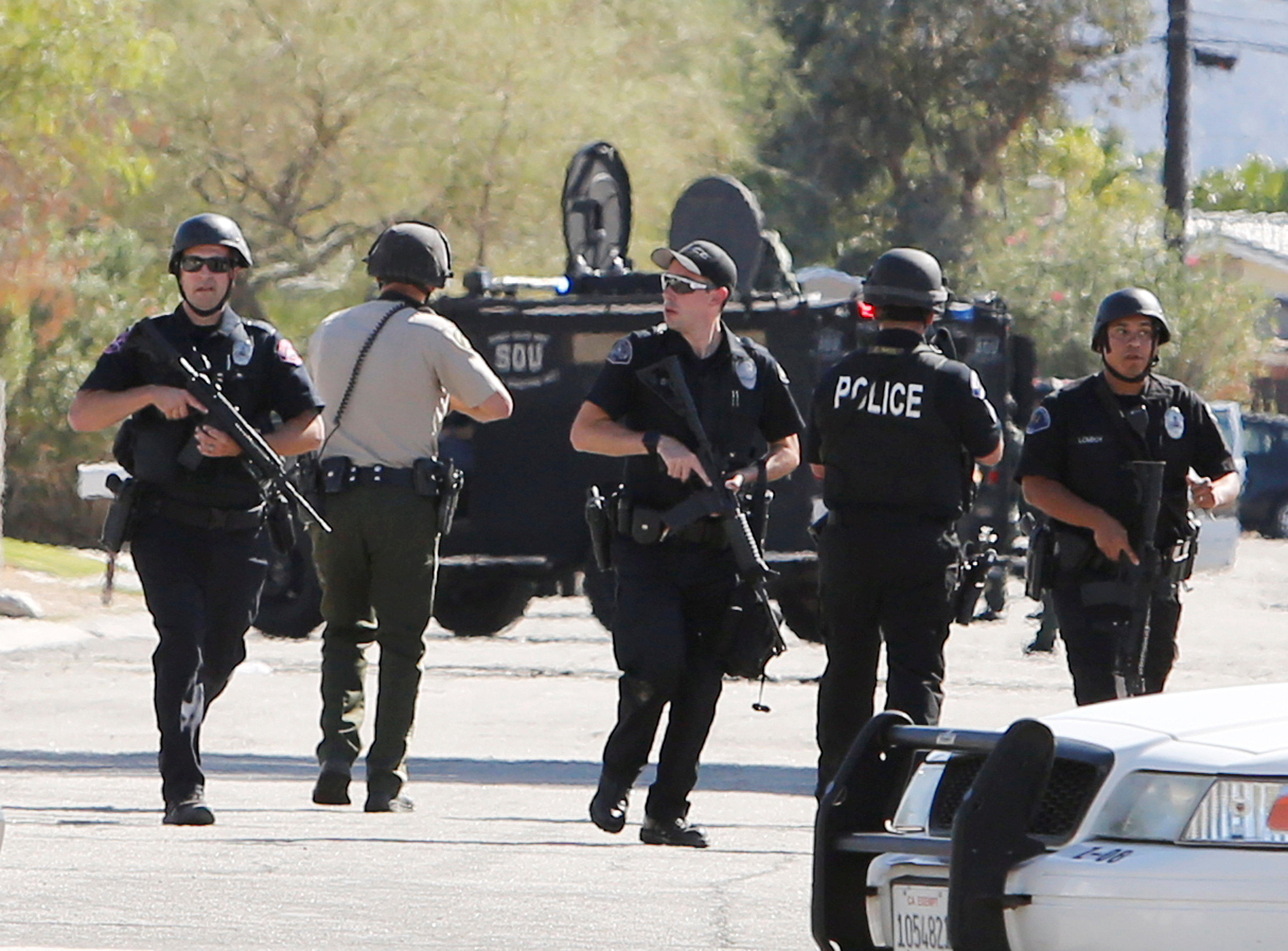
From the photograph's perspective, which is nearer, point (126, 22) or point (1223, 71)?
point (126, 22)

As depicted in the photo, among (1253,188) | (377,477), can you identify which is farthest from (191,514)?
(1253,188)

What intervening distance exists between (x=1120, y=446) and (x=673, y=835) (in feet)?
5.91

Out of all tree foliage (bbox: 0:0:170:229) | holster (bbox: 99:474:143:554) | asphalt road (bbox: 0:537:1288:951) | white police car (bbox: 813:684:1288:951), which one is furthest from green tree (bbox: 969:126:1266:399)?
white police car (bbox: 813:684:1288:951)

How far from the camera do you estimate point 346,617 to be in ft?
28.3

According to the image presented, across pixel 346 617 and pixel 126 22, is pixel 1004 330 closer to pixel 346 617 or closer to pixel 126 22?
pixel 126 22

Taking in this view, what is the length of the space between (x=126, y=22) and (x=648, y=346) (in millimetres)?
14257

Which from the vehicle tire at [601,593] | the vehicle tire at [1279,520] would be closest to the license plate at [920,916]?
the vehicle tire at [601,593]

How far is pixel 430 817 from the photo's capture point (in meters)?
8.79

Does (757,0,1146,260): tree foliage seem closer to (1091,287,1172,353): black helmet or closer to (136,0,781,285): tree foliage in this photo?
(136,0,781,285): tree foliage

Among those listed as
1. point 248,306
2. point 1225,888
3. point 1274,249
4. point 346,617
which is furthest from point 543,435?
point 1274,249

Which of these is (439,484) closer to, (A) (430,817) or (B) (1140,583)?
(A) (430,817)

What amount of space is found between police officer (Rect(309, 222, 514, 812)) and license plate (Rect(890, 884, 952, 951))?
3627 millimetres

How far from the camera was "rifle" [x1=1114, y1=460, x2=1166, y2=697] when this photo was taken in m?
8.05

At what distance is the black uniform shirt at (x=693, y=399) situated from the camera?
811 centimetres
